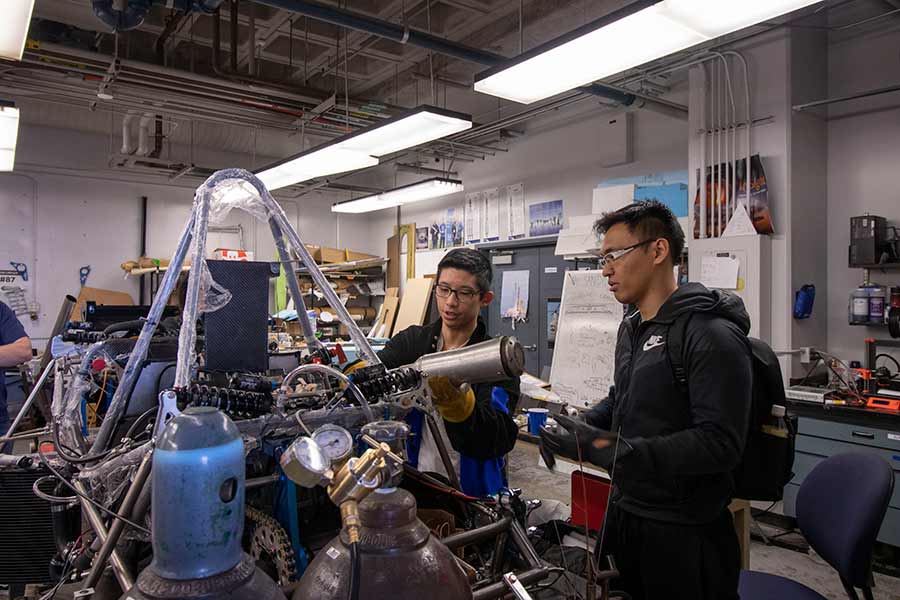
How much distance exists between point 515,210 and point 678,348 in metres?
4.91

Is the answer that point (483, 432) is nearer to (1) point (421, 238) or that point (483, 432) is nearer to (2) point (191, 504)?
(2) point (191, 504)

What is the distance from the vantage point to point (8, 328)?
2746 mm

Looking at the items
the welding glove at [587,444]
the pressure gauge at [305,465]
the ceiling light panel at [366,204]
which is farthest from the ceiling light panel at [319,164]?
the pressure gauge at [305,465]

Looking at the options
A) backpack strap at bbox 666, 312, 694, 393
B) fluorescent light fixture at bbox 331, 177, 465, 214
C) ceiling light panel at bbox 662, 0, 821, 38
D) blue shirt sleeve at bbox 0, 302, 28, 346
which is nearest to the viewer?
backpack strap at bbox 666, 312, 694, 393

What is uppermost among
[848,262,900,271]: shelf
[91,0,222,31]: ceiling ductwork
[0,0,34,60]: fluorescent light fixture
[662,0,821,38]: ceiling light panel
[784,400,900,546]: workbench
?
[91,0,222,31]: ceiling ductwork

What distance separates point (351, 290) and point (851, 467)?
661cm

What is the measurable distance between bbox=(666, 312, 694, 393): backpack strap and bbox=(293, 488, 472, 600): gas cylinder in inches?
35.2

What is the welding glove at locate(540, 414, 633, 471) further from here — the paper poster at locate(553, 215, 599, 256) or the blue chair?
the paper poster at locate(553, 215, 599, 256)

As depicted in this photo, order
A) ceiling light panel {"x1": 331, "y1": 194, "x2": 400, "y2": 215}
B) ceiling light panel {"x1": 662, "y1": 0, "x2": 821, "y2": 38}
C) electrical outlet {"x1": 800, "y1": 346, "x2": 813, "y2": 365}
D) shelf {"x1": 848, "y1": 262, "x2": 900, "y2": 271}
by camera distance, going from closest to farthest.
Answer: ceiling light panel {"x1": 662, "y1": 0, "x2": 821, "y2": 38} → shelf {"x1": 848, "y1": 262, "x2": 900, "y2": 271} → electrical outlet {"x1": 800, "y1": 346, "x2": 813, "y2": 365} → ceiling light panel {"x1": 331, "y1": 194, "x2": 400, "y2": 215}

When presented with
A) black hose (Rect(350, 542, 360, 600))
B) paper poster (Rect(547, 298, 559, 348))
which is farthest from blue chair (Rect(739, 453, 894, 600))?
paper poster (Rect(547, 298, 559, 348))

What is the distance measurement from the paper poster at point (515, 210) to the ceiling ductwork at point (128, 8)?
12.6 feet

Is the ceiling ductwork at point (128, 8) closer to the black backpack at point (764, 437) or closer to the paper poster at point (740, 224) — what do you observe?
the black backpack at point (764, 437)

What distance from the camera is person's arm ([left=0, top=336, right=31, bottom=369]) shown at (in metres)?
2.64

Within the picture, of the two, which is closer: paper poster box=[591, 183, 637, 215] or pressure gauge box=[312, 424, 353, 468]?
pressure gauge box=[312, 424, 353, 468]
